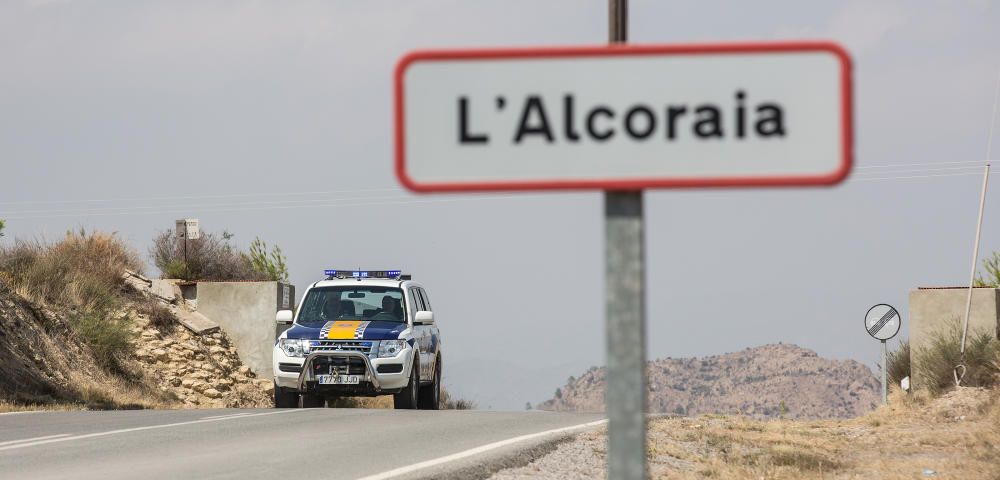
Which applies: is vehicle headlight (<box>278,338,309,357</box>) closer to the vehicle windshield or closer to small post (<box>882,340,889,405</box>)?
the vehicle windshield

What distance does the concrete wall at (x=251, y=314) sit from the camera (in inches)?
1211

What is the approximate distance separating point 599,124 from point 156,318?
28.1 metres

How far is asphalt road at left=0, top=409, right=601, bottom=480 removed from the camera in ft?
33.7

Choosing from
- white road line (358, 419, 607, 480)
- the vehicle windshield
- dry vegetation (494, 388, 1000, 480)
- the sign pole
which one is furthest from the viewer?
the vehicle windshield

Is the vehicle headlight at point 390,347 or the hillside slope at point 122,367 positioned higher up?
the vehicle headlight at point 390,347

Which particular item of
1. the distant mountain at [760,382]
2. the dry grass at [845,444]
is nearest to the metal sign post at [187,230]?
the dry grass at [845,444]

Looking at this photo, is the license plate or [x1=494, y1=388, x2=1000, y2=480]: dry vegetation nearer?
[x1=494, y1=388, x2=1000, y2=480]: dry vegetation

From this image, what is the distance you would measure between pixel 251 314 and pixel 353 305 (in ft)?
39.2

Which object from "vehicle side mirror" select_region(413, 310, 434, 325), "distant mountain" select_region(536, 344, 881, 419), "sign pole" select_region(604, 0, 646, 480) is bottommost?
"distant mountain" select_region(536, 344, 881, 419)

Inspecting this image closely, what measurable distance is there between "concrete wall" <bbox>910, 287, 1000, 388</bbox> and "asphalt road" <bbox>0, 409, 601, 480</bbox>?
9.84 meters

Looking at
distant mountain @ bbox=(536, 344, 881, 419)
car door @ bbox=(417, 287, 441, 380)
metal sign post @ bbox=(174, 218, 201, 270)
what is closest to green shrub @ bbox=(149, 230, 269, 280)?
metal sign post @ bbox=(174, 218, 201, 270)

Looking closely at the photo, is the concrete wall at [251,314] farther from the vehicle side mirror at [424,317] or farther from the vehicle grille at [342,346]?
the vehicle side mirror at [424,317]

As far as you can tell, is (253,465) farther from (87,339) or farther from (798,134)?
(87,339)

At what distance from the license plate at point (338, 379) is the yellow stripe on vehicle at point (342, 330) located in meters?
0.55
